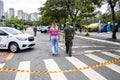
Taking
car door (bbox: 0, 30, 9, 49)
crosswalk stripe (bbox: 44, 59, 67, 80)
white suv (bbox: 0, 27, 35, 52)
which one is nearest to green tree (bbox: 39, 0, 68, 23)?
white suv (bbox: 0, 27, 35, 52)

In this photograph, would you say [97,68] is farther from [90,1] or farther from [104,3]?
[104,3]

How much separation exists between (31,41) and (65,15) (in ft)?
136

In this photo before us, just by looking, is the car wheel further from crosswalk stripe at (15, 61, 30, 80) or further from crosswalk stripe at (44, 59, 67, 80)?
crosswalk stripe at (15, 61, 30, 80)

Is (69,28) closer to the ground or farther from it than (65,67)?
farther from it

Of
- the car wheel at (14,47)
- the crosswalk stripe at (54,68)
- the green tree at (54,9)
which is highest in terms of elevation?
the green tree at (54,9)

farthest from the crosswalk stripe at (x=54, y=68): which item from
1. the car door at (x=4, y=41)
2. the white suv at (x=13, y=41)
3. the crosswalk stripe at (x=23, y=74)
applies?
the car door at (x=4, y=41)

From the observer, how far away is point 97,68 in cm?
1009

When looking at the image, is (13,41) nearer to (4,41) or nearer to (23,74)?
(4,41)

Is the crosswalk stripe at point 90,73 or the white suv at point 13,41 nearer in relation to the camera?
the crosswalk stripe at point 90,73

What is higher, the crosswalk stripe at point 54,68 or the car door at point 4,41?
the car door at point 4,41

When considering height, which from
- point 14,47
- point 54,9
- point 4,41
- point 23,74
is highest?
point 54,9

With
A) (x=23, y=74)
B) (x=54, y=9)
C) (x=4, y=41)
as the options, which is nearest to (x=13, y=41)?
(x=4, y=41)

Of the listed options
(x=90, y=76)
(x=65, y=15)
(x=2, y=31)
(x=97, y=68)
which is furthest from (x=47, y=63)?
(x=65, y=15)

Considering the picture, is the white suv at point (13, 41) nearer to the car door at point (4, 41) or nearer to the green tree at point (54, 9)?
the car door at point (4, 41)
